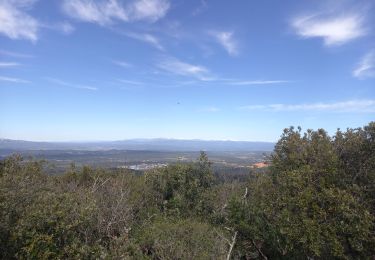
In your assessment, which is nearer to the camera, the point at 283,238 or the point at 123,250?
the point at 123,250

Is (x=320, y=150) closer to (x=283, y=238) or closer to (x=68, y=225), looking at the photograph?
(x=283, y=238)

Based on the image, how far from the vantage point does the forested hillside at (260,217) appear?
1198 cm

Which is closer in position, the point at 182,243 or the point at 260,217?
the point at 182,243

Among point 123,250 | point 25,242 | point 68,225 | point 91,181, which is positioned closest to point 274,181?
point 123,250

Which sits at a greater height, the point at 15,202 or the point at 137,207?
the point at 15,202

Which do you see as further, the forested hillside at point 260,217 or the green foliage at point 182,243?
the green foliage at point 182,243

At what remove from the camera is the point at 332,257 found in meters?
14.7

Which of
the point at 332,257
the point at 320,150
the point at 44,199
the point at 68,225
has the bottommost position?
the point at 332,257

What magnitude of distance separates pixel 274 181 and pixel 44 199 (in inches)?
447

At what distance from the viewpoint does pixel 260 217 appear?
19297 mm

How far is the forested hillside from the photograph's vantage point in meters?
12.0

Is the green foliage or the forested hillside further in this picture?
the green foliage

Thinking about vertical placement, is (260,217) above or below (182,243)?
above

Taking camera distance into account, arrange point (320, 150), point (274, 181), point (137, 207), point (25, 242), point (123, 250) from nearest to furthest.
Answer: point (25, 242)
point (123, 250)
point (320, 150)
point (274, 181)
point (137, 207)
